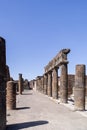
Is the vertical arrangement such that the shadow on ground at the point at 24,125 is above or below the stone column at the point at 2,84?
below

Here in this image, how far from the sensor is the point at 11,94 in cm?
1855

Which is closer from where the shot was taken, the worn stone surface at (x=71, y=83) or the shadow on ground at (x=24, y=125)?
the shadow on ground at (x=24, y=125)

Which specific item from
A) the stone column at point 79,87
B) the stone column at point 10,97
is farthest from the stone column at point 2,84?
the stone column at point 79,87

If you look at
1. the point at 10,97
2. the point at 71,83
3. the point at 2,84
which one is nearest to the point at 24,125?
the point at 2,84

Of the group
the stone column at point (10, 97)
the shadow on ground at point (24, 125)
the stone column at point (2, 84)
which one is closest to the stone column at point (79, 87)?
the stone column at point (10, 97)

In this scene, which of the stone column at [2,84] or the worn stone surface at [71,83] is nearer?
the stone column at [2,84]

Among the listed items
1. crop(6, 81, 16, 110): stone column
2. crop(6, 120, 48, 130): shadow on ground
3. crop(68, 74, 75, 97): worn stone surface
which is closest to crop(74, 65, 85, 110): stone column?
crop(6, 81, 16, 110): stone column

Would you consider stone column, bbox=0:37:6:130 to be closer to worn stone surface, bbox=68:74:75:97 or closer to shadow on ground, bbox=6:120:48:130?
shadow on ground, bbox=6:120:48:130

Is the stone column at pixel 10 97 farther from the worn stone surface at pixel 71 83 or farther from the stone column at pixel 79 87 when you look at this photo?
the worn stone surface at pixel 71 83

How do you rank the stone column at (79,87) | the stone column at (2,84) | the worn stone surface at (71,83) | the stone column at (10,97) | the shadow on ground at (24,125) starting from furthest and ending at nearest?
the worn stone surface at (71,83)
the stone column at (10,97)
the stone column at (79,87)
the shadow on ground at (24,125)
the stone column at (2,84)

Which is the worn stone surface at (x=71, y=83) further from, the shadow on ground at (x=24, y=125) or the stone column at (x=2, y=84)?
the stone column at (x=2, y=84)

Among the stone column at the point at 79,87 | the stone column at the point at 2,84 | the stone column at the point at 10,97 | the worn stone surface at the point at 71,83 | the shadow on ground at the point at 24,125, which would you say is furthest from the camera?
the worn stone surface at the point at 71,83

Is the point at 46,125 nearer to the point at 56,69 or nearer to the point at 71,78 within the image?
the point at 56,69

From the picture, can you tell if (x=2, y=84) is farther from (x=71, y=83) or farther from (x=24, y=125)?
(x=71, y=83)
